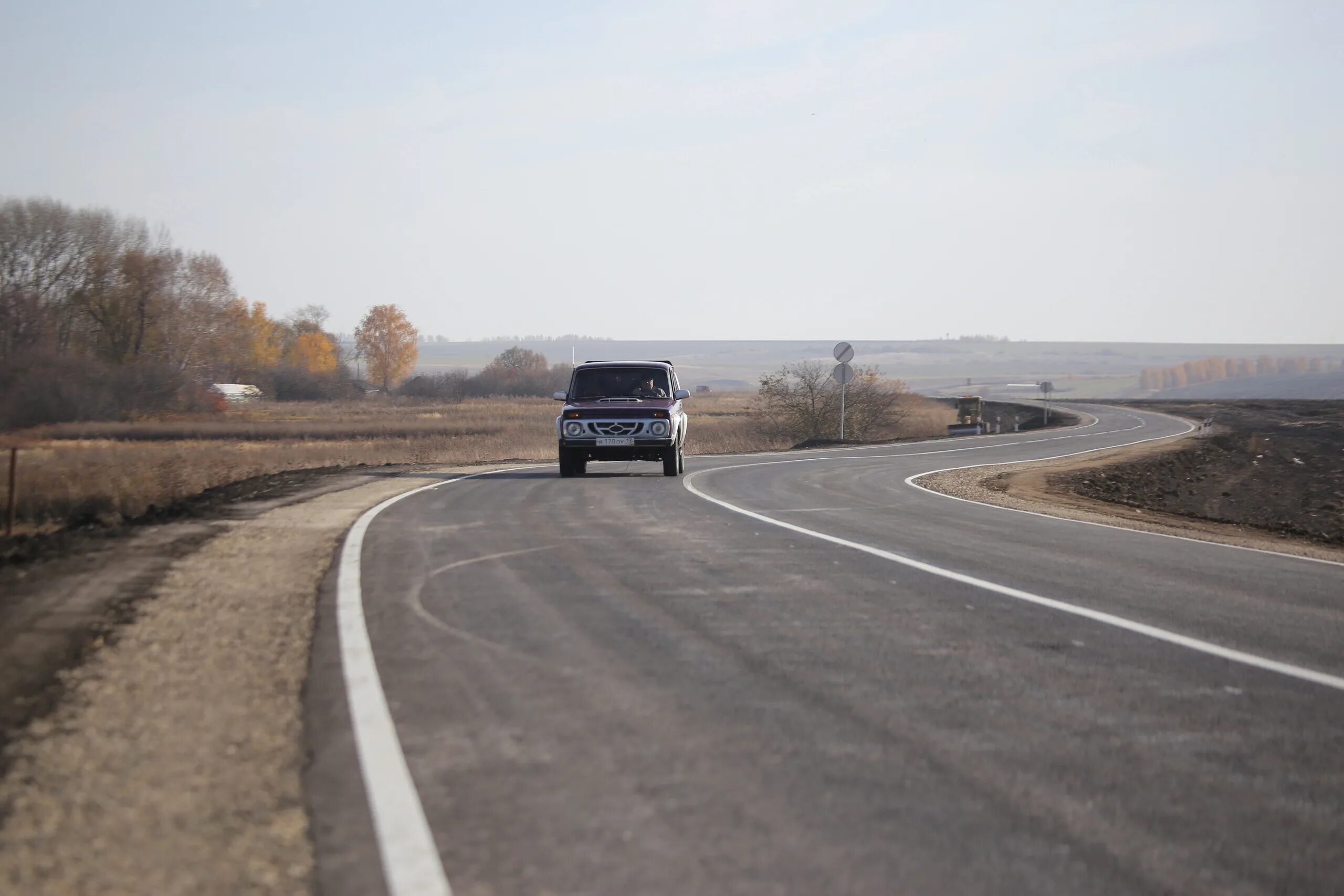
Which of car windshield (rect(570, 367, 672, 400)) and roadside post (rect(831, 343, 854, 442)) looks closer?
car windshield (rect(570, 367, 672, 400))

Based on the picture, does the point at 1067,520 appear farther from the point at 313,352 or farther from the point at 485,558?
the point at 313,352

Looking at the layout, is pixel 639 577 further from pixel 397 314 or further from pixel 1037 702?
pixel 397 314

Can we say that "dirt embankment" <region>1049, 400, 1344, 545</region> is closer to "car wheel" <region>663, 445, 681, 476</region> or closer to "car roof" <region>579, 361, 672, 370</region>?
"car wheel" <region>663, 445, 681, 476</region>

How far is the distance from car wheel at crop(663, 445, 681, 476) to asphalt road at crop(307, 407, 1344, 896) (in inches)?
422

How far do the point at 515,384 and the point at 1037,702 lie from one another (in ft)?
424

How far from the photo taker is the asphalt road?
3.54m

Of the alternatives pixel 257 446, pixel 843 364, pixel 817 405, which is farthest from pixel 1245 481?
pixel 257 446

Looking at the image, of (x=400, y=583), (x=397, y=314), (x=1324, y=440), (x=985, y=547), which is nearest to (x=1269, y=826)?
(x=400, y=583)

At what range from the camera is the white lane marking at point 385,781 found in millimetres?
3359

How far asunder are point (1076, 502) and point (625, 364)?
28.9ft

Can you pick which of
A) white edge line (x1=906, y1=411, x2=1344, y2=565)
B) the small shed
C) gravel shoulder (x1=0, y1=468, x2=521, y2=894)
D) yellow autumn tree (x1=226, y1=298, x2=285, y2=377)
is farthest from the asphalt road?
the small shed

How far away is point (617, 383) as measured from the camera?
21641 millimetres

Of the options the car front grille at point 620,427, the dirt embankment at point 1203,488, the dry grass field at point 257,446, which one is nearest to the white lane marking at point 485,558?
the dry grass field at point 257,446

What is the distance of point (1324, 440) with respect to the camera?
4503cm
